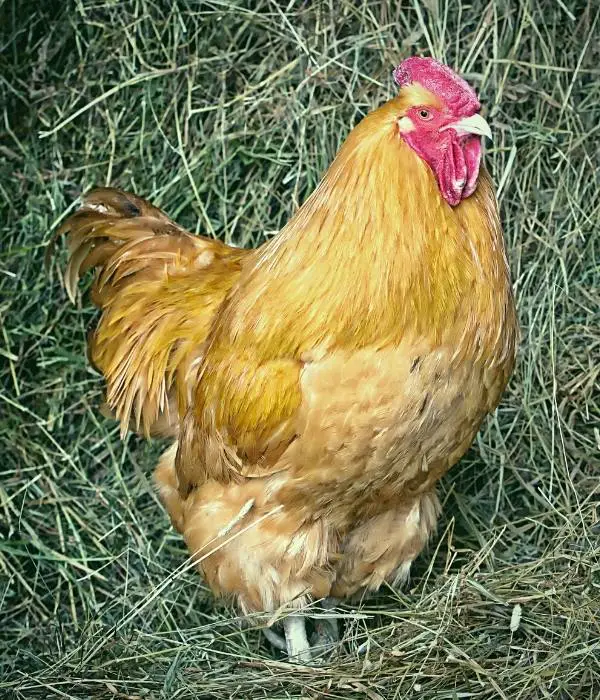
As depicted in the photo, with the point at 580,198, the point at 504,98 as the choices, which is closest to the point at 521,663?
the point at 580,198

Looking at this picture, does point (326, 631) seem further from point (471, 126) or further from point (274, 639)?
point (471, 126)

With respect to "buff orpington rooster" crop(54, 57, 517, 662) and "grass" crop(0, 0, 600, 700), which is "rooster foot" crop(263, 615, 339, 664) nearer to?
"buff orpington rooster" crop(54, 57, 517, 662)

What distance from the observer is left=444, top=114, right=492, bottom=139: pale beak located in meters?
2.36

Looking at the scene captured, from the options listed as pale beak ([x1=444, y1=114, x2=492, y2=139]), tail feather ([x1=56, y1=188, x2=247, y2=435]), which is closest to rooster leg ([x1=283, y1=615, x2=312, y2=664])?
tail feather ([x1=56, y1=188, x2=247, y2=435])

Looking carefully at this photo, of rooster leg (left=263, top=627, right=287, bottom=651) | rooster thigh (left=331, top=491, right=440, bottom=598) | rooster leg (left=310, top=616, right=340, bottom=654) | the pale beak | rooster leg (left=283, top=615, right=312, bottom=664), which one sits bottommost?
rooster leg (left=310, top=616, right=340, bottom=654)

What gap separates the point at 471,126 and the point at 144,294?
44.7 inches

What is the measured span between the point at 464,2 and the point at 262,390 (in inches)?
66.2

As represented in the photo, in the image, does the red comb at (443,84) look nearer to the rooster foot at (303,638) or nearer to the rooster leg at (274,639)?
the rooster foot at (303,638)

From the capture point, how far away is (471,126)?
2.36 m

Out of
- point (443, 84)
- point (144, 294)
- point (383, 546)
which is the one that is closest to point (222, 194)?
point (144, 294)

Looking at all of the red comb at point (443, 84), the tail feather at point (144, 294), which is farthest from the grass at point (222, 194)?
the red comb at point (443, 84)

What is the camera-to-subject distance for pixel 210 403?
8.65ft

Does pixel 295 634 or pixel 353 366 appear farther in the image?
pixel 295 634

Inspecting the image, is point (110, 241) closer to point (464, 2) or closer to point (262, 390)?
point (262, 390)
